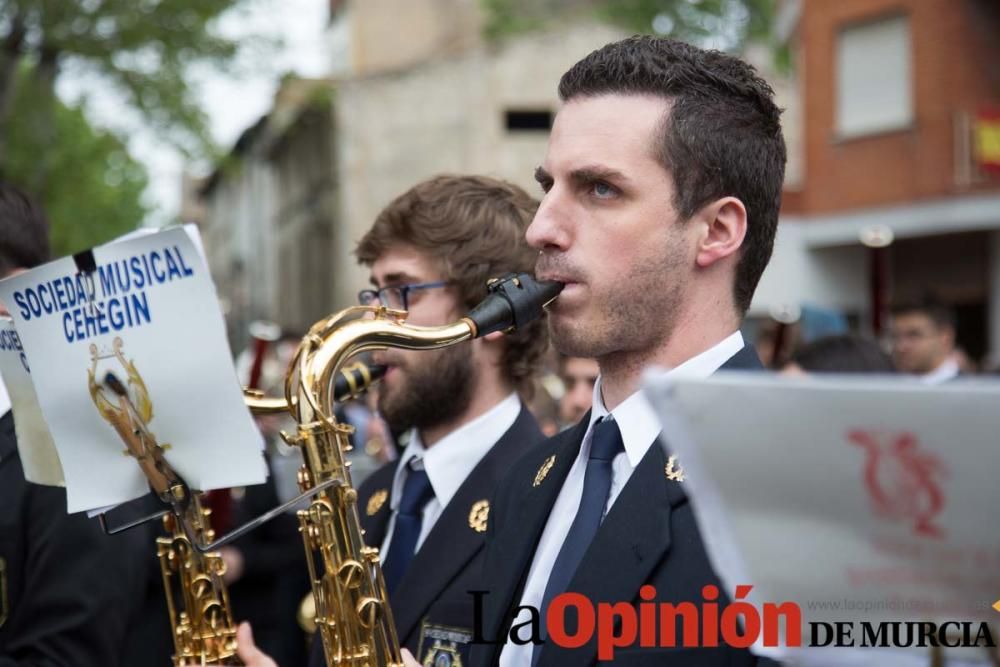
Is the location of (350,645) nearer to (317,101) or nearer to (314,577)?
(314,577)

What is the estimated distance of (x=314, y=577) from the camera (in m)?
3.07

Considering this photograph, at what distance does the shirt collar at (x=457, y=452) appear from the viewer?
13.1 feet

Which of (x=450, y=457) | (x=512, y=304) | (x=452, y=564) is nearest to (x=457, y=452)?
(x=450, y=457)

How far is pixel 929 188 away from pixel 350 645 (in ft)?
59.4

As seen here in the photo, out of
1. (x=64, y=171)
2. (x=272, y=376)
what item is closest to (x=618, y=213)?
(x=272, y=376)

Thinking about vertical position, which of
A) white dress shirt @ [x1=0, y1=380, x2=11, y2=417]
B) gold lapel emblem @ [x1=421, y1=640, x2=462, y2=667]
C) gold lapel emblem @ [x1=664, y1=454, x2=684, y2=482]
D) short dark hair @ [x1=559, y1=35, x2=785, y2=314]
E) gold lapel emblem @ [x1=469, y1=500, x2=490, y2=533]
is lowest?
gold lapel emblem @ [x1=421, y1=640, x2=462, y2=667]

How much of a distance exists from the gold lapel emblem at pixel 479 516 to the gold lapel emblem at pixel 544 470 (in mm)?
555

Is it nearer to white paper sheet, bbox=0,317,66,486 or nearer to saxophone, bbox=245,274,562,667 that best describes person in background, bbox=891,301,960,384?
saxophone, bbox=245,274,562,667

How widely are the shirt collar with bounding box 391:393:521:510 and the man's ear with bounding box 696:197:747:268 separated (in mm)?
1384

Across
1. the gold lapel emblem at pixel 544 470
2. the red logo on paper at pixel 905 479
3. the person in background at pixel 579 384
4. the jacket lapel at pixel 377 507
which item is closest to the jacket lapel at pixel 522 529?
the gold lapel emblem at pixel 544 470

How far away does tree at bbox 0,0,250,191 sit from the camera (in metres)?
15.9

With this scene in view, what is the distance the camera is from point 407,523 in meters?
4.00

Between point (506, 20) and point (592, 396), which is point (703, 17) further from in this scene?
point (592, 396)

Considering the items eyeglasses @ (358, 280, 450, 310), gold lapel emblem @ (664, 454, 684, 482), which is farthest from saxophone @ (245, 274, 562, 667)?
eyeglasses @ (358, 280, 450, 310)
